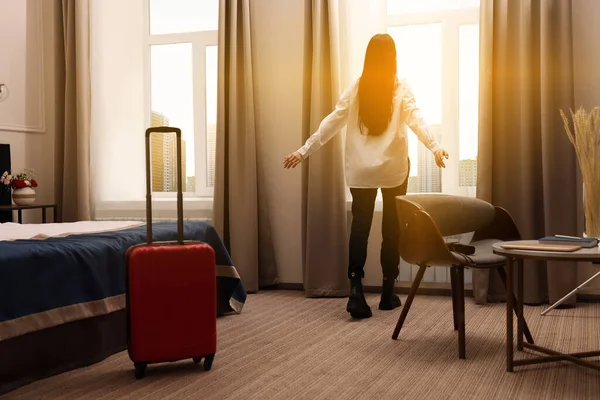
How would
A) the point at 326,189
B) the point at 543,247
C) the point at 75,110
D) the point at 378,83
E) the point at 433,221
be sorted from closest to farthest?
the point at 543,247 → the point at 433,221 → the point at 378,83 → the point at 326,189 → the point at 75,110

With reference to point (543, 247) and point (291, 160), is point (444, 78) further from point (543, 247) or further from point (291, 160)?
point (543, 247)

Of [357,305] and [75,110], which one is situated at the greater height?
[75,110]

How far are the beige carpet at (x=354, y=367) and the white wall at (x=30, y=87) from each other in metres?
2.45

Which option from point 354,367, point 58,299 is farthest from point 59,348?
point 354,367

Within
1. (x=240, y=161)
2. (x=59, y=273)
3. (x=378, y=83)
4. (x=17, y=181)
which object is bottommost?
(x=59, y=273)

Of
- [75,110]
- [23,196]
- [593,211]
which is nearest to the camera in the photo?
[593,211]

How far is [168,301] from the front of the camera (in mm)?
2357

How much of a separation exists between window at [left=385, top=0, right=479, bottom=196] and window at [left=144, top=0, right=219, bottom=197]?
1.45m

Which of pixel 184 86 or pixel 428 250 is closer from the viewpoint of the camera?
pixel 428 250

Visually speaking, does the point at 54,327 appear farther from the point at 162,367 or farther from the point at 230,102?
the point at 230,102

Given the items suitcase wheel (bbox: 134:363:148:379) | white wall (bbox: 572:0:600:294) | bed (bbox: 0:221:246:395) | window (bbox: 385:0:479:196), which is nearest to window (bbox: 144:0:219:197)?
window (bbox: 385:0:479:196)

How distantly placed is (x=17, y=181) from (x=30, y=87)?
0.81m

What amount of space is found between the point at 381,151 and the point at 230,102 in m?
1.38

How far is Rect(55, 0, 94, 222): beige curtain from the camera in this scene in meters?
4.86
